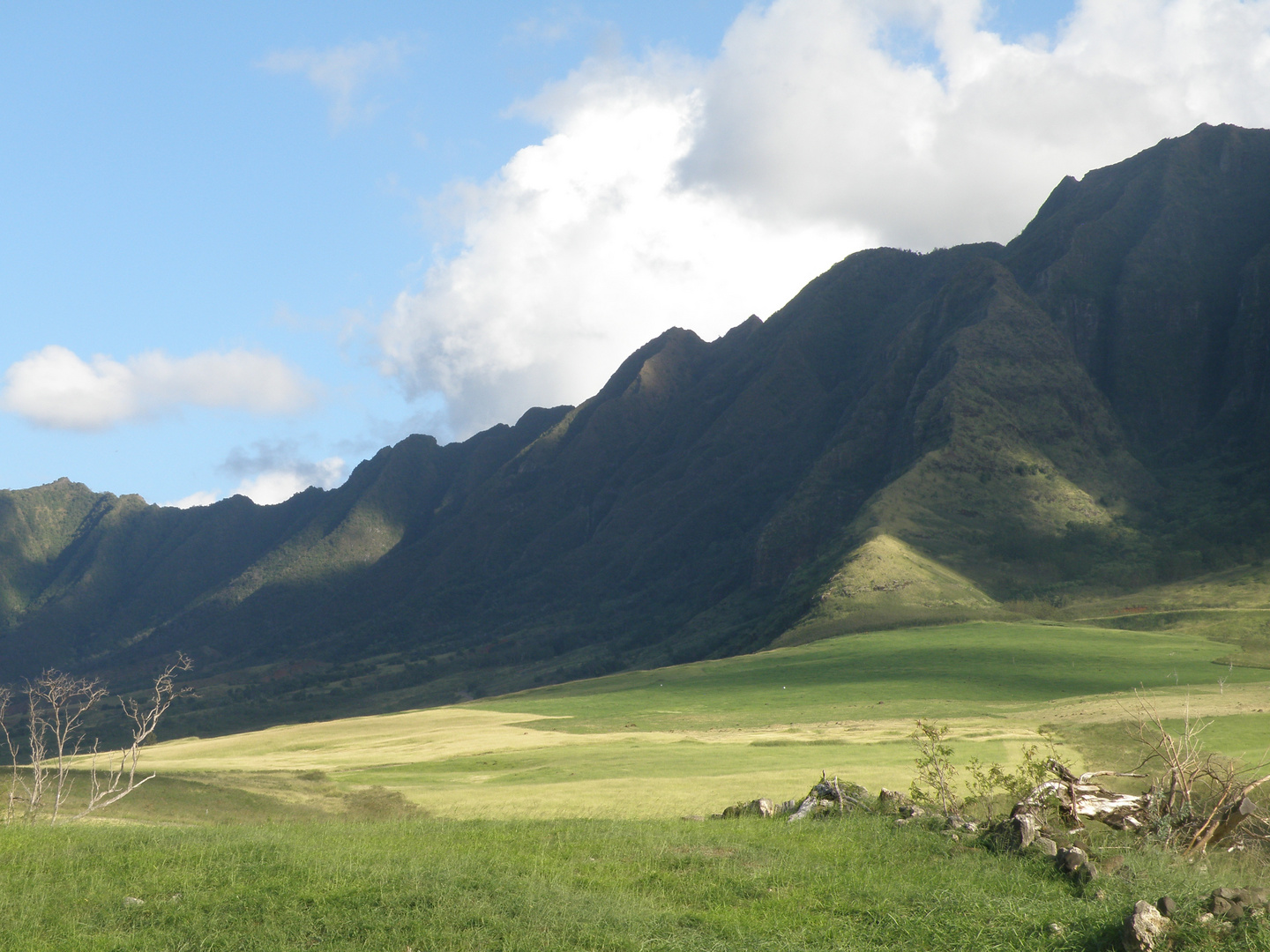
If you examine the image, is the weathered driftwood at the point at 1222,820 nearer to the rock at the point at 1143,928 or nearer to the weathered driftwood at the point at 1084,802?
the weathered driftwood at the point at 1084,802

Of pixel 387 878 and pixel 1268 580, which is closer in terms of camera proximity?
pixel 387 878

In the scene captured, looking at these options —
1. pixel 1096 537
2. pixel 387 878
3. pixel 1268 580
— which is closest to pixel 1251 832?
pixel 387 878

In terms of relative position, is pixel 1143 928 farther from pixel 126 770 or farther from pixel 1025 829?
pixel 126 770

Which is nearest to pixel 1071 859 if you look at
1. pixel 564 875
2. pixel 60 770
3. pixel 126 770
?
pixel 564 875

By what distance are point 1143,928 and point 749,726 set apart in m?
68.6

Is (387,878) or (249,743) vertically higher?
(387,878)

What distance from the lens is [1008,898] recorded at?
16047mm

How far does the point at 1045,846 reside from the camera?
19141 mm

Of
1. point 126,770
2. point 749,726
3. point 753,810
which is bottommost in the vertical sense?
point 749,726

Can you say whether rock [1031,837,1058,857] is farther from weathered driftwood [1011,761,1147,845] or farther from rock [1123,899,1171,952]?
rock [1123,899,1171,952]

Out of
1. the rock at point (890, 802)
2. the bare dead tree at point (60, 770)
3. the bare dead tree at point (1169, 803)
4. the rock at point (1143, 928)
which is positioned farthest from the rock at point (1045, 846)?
the bare dead tree at point (60, 770)

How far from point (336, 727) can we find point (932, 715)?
2534 inches

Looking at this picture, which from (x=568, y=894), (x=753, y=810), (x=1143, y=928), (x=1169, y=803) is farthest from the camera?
(x=753, y=810)

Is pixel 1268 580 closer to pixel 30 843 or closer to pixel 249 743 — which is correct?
pixel 249 743
